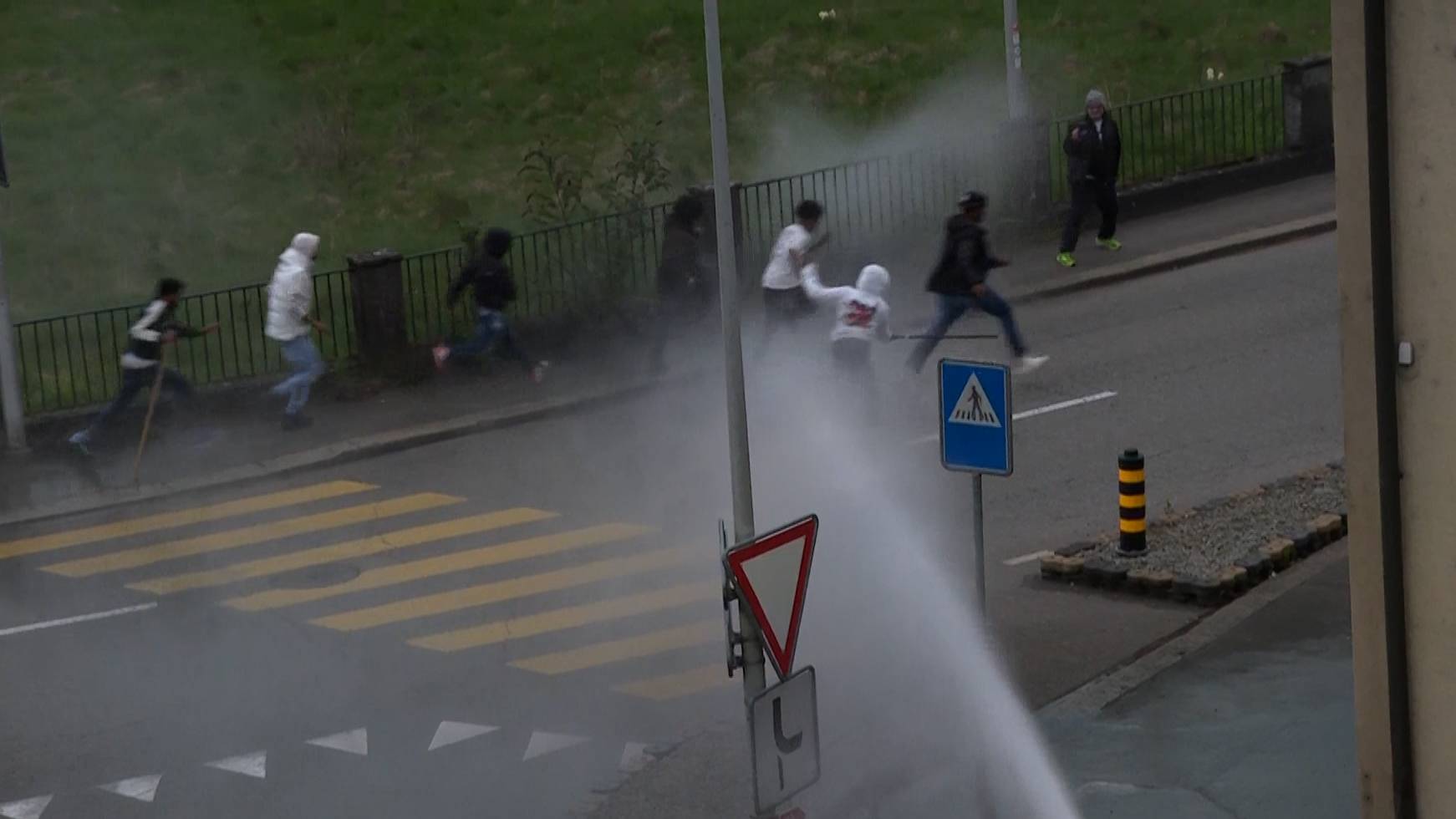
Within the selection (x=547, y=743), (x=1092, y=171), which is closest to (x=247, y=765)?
(x=547, y=743)

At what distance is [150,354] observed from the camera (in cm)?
1695

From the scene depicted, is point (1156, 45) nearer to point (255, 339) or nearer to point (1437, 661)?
point (255, 339)

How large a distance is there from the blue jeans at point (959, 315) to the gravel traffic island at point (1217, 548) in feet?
13.2

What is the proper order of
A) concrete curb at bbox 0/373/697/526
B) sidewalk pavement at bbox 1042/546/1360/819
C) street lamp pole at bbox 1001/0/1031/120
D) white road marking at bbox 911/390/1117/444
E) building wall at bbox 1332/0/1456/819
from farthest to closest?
street lamp pole at bbox 1001/0/1031/120 < white road marking at bbox 911/390/1117/444 < concrete curb at bbox 0/373/697/526 < sidewalk pavement at bbox 1042/546/1360/819 < building wall at bbox 1332/0/1456/819

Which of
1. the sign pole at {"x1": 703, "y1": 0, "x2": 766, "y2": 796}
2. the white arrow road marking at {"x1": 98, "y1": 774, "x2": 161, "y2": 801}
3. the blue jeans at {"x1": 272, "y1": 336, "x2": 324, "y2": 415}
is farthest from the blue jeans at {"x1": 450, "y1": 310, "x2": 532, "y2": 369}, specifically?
the sign pole at {"x1": 703, "y1": 0, "x2": 766, "y2": 796}

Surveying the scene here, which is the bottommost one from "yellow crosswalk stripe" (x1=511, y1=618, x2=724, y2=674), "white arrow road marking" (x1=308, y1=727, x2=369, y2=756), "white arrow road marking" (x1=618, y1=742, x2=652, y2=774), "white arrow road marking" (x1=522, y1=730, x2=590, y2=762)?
"white arrow road marking" (x1=618, y1=742, x2=652, y2=774)

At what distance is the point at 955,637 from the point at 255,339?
10834 millimetres

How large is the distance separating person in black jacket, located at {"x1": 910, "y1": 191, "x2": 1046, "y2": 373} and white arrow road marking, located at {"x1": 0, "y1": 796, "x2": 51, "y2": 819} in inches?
372

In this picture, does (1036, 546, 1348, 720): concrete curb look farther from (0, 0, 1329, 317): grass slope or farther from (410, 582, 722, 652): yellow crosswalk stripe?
(0, 0, 1329, 317): grass slope

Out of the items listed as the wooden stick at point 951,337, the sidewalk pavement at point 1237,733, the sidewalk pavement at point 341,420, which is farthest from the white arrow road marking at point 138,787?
the wooden stick at point 951,337

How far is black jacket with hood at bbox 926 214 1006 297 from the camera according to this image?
17531 mm

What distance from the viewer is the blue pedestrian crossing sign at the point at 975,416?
33.5 feet

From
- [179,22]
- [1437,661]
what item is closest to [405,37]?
[179,22]

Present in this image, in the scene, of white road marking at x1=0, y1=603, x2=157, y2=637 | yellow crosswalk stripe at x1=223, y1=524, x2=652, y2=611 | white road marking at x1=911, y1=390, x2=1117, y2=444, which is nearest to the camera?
white road marking at x1=0, y1=603, x2=157, y2=637
